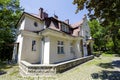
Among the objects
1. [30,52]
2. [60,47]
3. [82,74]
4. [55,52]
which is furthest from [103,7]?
[30,52]

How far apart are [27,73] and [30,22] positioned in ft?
30.3

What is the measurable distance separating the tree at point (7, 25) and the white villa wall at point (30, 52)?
1100cm

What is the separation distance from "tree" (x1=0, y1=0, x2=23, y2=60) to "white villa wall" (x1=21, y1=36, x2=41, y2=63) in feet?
36.1

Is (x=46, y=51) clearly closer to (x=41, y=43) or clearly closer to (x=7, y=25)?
(x=41, y=43)

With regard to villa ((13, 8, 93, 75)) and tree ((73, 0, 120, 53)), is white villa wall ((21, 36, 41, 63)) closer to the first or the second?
villa ((13, 8, 93, 75))

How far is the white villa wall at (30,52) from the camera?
14080 mm

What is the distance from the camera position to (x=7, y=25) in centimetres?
2512

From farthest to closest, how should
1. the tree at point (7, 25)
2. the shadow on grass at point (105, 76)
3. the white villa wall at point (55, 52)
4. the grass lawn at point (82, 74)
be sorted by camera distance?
the tree at point (7, 25)
the white villa wall at point (55, 52)
the grass lawn at point (82, 74)
the shadow on grass at point (105, 76)

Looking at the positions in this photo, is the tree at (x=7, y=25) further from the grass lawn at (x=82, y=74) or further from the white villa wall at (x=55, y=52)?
the grass lawn at (x=82, y=74)

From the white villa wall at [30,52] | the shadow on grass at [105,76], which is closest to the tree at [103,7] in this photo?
the shadow on grass at [105,76]

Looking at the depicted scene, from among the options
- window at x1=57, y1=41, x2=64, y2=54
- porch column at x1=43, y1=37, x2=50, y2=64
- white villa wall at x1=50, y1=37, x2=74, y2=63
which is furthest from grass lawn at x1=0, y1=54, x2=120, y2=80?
window at x1=57, y1=41, x2=64, y2=54

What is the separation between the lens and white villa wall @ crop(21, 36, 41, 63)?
46.2ft

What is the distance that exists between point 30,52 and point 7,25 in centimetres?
1455

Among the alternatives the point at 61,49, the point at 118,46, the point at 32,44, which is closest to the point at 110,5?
the point at 61,49
